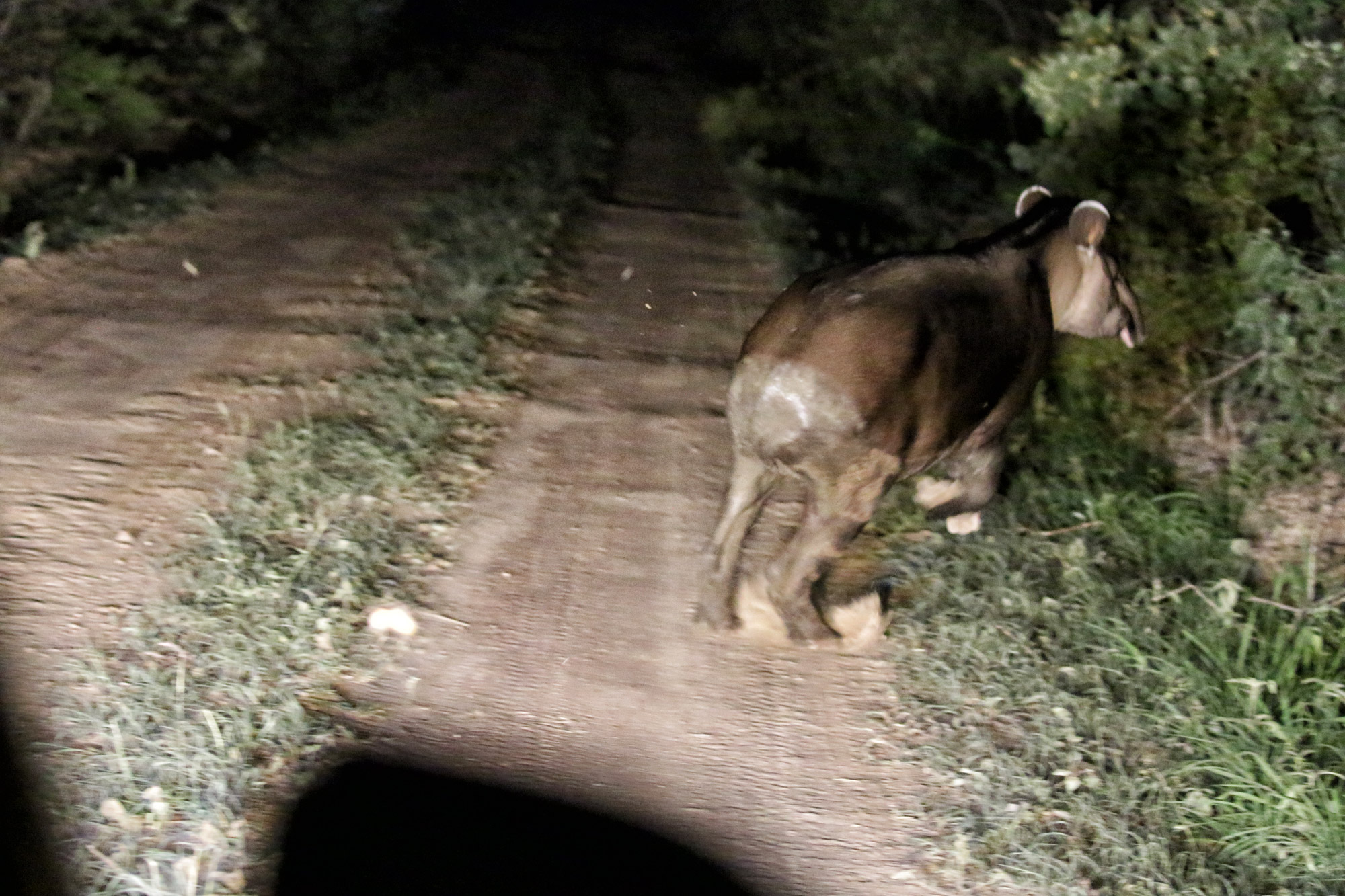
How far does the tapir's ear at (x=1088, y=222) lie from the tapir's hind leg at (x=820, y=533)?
140 cm

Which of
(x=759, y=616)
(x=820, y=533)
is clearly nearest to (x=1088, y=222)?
(x=820, y=533)

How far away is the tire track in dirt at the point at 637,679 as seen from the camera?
13.1 feet

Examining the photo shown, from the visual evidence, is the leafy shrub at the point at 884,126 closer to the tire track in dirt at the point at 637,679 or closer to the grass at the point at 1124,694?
the tire track in dirt at the point at 637,679

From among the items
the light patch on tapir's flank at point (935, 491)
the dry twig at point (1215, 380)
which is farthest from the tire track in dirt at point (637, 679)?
the dry twig at point (1215, 380)

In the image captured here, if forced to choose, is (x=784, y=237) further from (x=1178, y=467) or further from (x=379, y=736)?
(x=379, y=736)

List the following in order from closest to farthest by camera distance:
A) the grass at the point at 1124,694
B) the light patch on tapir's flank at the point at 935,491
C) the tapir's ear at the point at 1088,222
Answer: the grass at the point at 1124,694
the tapir's ear at the point at 1088,222
the light patch on tapir's flank at the point at 935,491

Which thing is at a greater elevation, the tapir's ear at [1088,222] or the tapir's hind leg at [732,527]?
the tapir's ear at [1088,222]

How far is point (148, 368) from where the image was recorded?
669cm

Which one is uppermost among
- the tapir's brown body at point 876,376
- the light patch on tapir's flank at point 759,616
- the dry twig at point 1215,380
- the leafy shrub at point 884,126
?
the tapir's brown body at point 876,376

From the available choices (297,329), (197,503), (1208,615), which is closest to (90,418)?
(197,503)

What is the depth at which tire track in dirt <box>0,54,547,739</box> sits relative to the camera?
183 inches

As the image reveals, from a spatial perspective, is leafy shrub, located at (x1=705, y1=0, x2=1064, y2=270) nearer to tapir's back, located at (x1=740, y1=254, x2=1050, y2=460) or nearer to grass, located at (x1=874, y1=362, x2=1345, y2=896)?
grass, located at (x1=874, y1=362, x2=1345, y2=896)

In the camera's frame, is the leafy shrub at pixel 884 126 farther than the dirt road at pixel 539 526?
Yes

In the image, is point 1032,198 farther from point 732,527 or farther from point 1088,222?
point 732,527
